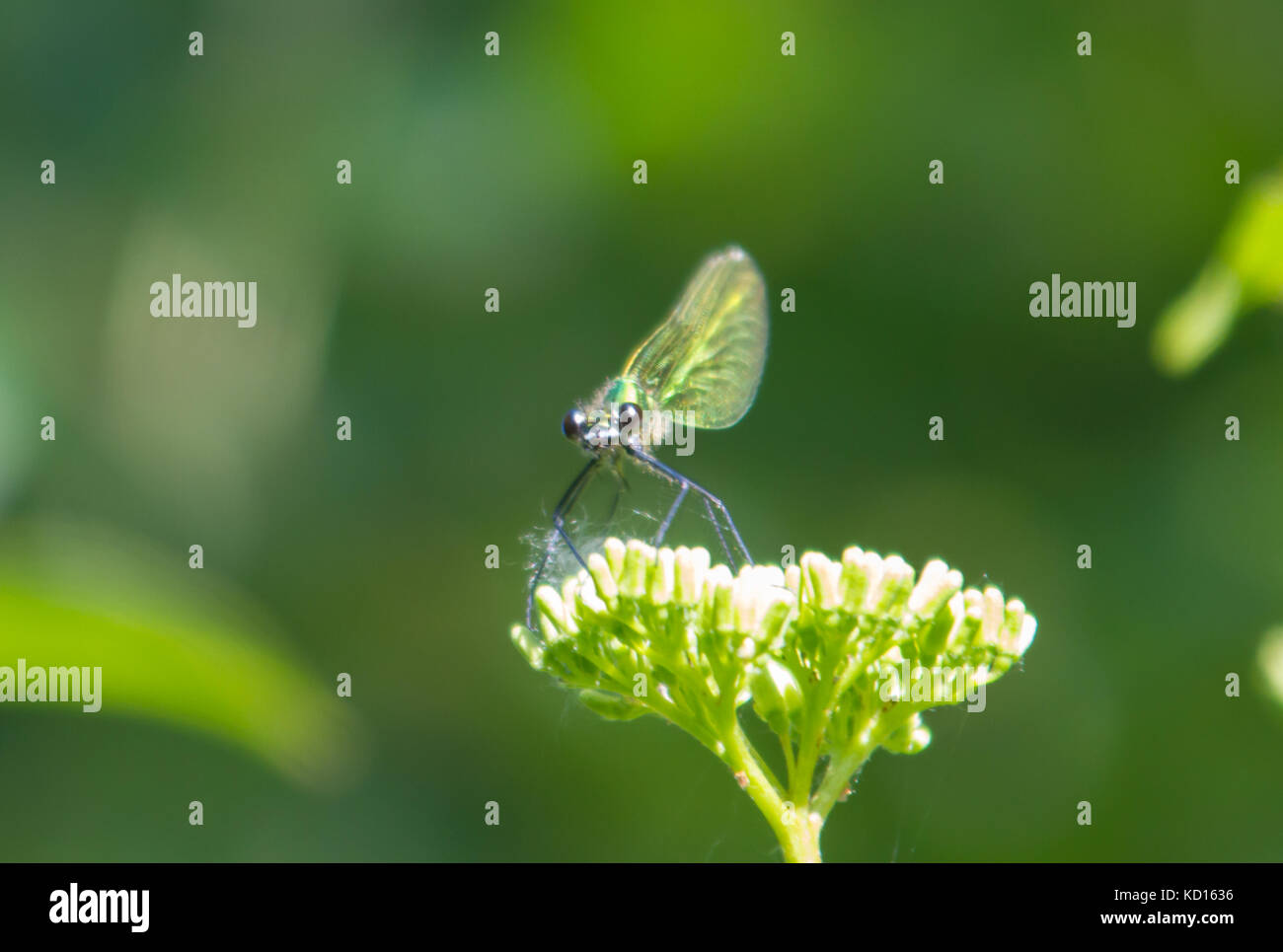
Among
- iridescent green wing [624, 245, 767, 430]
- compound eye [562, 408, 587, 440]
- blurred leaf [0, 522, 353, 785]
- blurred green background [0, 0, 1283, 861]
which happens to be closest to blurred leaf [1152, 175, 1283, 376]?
iridescent green wing [624, 245, 767, 430]

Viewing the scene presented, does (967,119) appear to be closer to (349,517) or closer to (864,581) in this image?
(349,517)

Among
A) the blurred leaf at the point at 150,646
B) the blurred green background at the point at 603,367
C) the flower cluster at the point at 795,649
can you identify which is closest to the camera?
the blurred leaf at the point at 150,646

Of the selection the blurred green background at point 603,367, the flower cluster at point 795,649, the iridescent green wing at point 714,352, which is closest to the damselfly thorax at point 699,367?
the iridescent green wing at point 714,352

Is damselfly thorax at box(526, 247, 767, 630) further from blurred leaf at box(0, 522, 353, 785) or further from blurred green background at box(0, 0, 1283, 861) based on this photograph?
blurred green background at box(0, 0, 1283, 861)

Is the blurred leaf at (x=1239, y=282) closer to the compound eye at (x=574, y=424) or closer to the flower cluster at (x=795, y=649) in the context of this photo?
the flower cluster at (x=795, y=649)

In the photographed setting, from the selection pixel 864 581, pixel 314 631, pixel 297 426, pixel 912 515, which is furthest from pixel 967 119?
pixel 864 581

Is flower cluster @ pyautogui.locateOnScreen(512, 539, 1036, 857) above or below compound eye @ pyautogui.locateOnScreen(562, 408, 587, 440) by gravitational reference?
below
